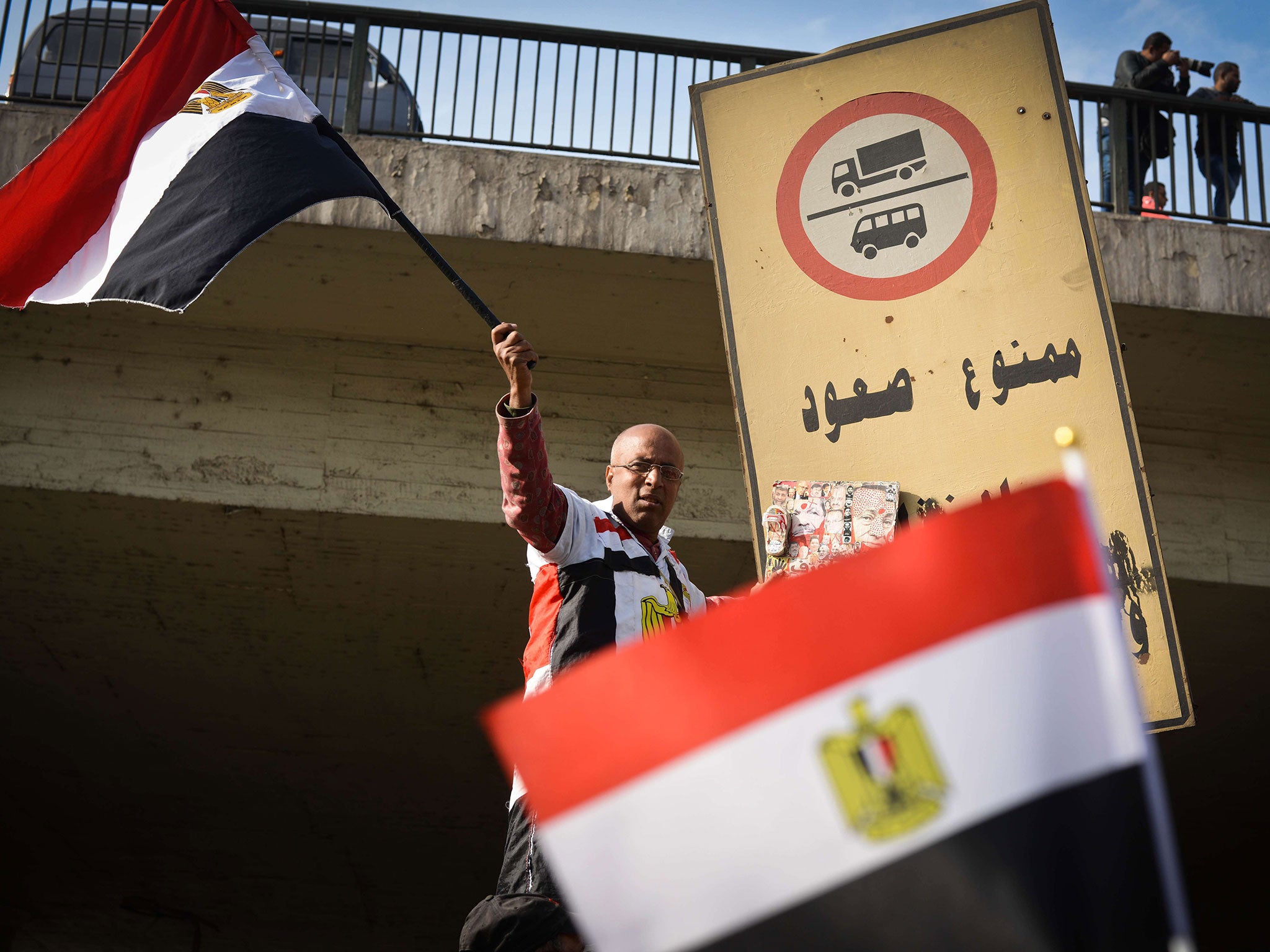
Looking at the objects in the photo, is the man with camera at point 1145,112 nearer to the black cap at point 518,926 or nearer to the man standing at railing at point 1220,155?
the man standing at railing at point 1220,155

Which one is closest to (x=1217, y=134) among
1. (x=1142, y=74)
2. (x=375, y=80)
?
(x=1142, y=74)

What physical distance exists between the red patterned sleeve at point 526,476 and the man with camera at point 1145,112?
441cm

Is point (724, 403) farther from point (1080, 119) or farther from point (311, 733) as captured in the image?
point (311, 733)

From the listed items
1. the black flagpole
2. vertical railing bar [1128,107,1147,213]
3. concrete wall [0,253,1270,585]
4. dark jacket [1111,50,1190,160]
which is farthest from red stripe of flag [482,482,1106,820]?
dark jacket [1111,50,1190,160]

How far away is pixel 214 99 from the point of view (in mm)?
3551

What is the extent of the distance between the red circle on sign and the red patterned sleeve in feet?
4.20

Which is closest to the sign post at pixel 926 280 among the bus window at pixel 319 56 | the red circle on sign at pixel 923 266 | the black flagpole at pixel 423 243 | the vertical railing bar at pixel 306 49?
the red circle on sign at pixel 923 266

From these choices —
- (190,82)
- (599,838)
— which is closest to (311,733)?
(190,82)

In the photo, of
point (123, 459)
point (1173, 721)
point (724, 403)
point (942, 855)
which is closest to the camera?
point (942, 855)

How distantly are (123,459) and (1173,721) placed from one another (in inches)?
188

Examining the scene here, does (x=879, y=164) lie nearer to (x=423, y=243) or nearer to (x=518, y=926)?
(x=423, y=243)

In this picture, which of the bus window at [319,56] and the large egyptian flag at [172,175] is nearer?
the large egyptian flag at [172,175]

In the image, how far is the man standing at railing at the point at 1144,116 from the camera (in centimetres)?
648

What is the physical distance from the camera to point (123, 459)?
6.06m
